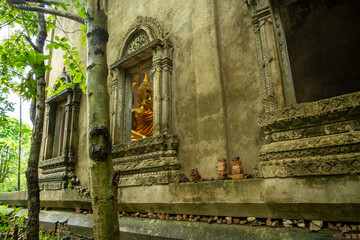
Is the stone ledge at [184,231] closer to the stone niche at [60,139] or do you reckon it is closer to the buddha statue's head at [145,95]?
the stone niche at [60,139]

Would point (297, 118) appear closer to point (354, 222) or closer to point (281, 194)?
point (281, 194)

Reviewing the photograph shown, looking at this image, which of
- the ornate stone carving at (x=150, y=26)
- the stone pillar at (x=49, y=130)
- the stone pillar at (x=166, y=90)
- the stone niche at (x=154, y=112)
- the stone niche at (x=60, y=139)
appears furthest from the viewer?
the stone pillar at (x=49, y=130)

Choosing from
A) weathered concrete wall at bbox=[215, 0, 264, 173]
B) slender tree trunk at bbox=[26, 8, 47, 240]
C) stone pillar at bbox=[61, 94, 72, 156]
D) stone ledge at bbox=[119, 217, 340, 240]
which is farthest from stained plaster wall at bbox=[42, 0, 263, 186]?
stone pillar at bbox=[61, 94, 72, 156]

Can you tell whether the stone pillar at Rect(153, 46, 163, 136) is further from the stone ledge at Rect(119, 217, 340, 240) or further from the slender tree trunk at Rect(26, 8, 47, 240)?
the slender tree trunk at Rect(26, 8, 47, 240)

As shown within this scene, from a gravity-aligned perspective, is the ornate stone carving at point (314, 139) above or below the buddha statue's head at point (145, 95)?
below

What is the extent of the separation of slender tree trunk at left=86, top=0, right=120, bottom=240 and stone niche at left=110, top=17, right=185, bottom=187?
1.86 m

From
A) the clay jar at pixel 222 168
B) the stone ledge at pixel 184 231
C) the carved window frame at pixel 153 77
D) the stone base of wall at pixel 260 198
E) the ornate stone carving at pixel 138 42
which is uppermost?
the ornate stone carving at pixel 138 42

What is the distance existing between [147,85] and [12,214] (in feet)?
19.7

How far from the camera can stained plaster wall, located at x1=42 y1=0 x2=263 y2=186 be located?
364 centimetres

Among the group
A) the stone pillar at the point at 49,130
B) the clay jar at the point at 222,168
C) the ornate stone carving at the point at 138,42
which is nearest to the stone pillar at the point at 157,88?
the ornate stone carving at the point at 138,42

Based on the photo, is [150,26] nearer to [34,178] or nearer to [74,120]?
[74,120]

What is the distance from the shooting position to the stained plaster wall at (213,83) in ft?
12.0

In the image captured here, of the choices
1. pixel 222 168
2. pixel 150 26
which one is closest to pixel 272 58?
pixel 222 168

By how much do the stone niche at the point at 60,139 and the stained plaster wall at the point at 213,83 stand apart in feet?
11.4
